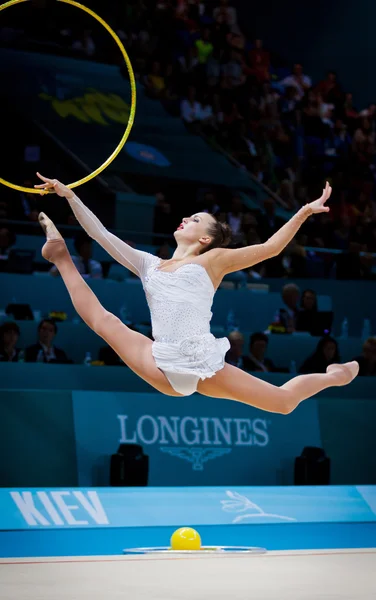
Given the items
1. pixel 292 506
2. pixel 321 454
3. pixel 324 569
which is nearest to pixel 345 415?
pixel 321 454

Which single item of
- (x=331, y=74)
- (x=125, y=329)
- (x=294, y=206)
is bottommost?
(x=125, y=329)

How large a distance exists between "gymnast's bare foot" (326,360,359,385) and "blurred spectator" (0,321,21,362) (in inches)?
136

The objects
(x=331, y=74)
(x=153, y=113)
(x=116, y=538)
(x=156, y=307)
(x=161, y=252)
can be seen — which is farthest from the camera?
(x=331, y=74)

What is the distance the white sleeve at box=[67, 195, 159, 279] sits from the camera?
17.5 ft

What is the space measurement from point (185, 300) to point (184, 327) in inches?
5.8

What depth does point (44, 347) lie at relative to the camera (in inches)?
324

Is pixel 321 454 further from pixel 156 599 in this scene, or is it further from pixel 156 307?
pixel 156 599

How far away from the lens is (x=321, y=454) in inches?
326

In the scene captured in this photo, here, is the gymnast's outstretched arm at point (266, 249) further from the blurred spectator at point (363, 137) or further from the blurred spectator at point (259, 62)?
the blurred spectator at point (259, 62)

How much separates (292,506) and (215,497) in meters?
0.64

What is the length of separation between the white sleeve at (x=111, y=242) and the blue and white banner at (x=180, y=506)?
2196 millimetres

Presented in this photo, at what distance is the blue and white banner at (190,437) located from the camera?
7.71 metres

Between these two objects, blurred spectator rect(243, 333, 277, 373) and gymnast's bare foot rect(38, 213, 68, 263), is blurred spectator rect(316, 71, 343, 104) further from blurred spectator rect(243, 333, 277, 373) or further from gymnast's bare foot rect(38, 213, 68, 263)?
gymnast's bare foot rect(38, 213, 68, 263)

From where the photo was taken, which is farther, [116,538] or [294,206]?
[294,206]
